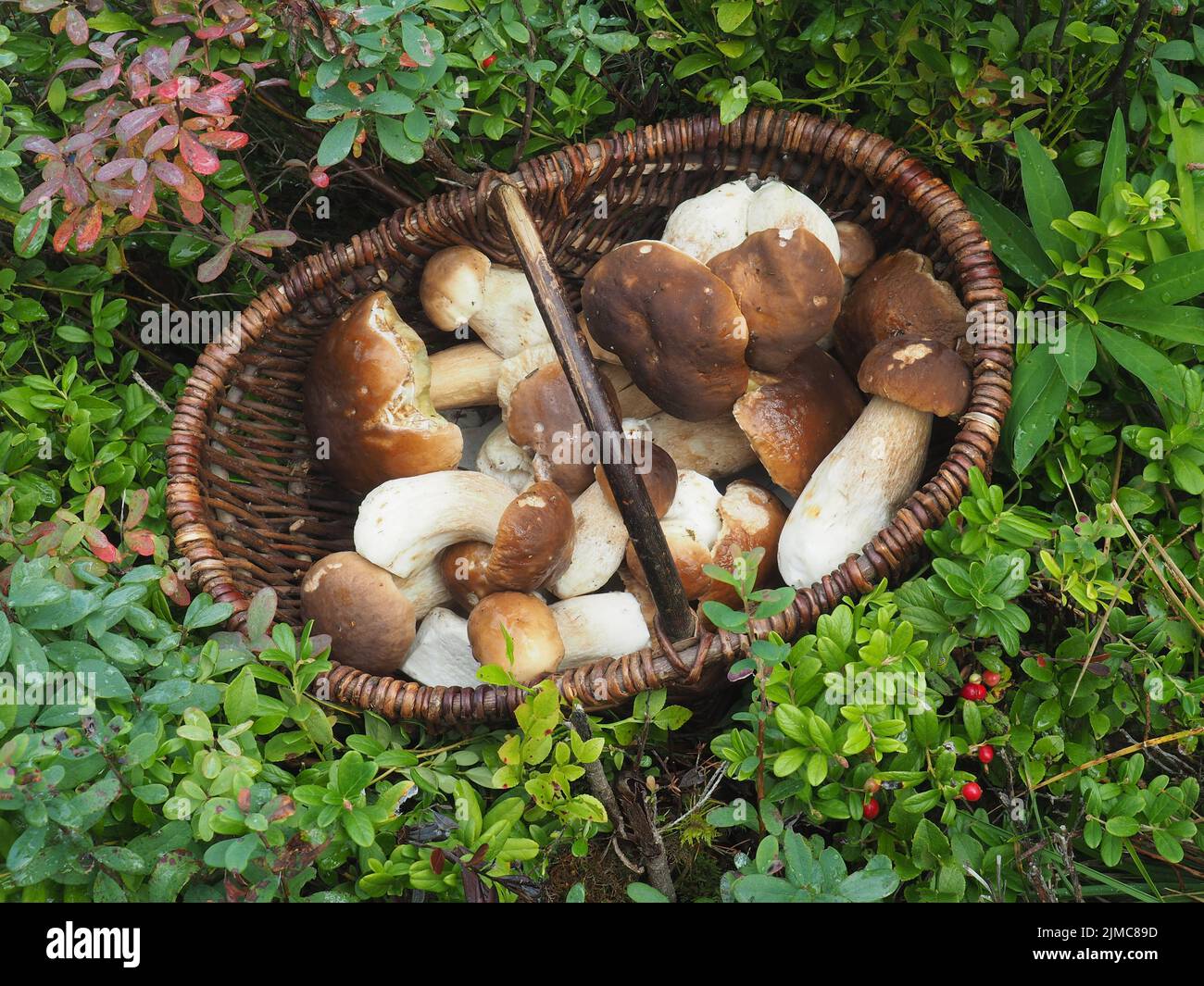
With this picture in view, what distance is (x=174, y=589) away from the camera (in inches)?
84.1

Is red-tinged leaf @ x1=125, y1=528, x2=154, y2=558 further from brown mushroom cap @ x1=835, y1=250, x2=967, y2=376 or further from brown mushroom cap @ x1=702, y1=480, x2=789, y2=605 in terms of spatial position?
brown mushroom cap @ x1=835, y1=250, x2=967, y2=376

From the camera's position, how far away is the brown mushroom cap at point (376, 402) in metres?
2.42

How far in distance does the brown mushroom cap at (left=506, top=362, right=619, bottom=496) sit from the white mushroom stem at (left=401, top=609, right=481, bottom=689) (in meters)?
0.48

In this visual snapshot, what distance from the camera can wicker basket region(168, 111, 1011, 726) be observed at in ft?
7.00

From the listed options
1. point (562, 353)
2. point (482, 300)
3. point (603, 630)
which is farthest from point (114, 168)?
point (603, 630)

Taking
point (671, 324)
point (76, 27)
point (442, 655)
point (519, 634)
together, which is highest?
point (76, 27)

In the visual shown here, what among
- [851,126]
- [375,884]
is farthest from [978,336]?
[375,884]

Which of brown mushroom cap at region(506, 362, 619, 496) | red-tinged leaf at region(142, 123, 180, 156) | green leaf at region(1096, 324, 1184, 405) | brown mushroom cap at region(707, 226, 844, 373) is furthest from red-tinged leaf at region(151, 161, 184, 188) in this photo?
green leaf at region(1096, 324, 1184, 405)

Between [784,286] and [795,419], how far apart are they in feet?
1.17

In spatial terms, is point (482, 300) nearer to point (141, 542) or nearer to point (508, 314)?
point (508, 314)

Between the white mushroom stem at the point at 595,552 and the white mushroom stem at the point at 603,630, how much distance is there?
0.33 ft

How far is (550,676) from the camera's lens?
6.95 feet

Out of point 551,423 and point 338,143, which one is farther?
point 551,423

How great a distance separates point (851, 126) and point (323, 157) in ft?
4.58
